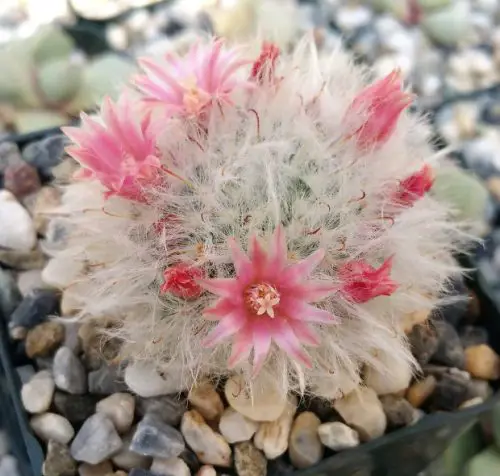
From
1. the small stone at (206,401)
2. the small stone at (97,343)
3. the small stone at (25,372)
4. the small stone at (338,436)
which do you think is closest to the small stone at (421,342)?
the small stone at (338,436)

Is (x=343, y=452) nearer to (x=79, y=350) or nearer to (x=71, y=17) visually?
(x=79, y=350)

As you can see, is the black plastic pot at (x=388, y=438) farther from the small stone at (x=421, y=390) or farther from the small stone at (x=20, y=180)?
the small stone at (x=20, y=180)

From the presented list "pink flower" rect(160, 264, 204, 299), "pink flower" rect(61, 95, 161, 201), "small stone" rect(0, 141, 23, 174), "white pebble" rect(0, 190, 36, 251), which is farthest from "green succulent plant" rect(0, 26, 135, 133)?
"pink flower" rect(160, 264, 204, 299)

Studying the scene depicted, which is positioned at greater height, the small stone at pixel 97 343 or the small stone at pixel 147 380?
the small stone at pixel 147 380

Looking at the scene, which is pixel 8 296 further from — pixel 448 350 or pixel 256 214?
pixel 448 350

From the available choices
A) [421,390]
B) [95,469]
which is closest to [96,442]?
[95,469]

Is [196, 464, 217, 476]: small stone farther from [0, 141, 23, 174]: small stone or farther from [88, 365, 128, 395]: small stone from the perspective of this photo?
[0, 141, 23, 174]: small stone
